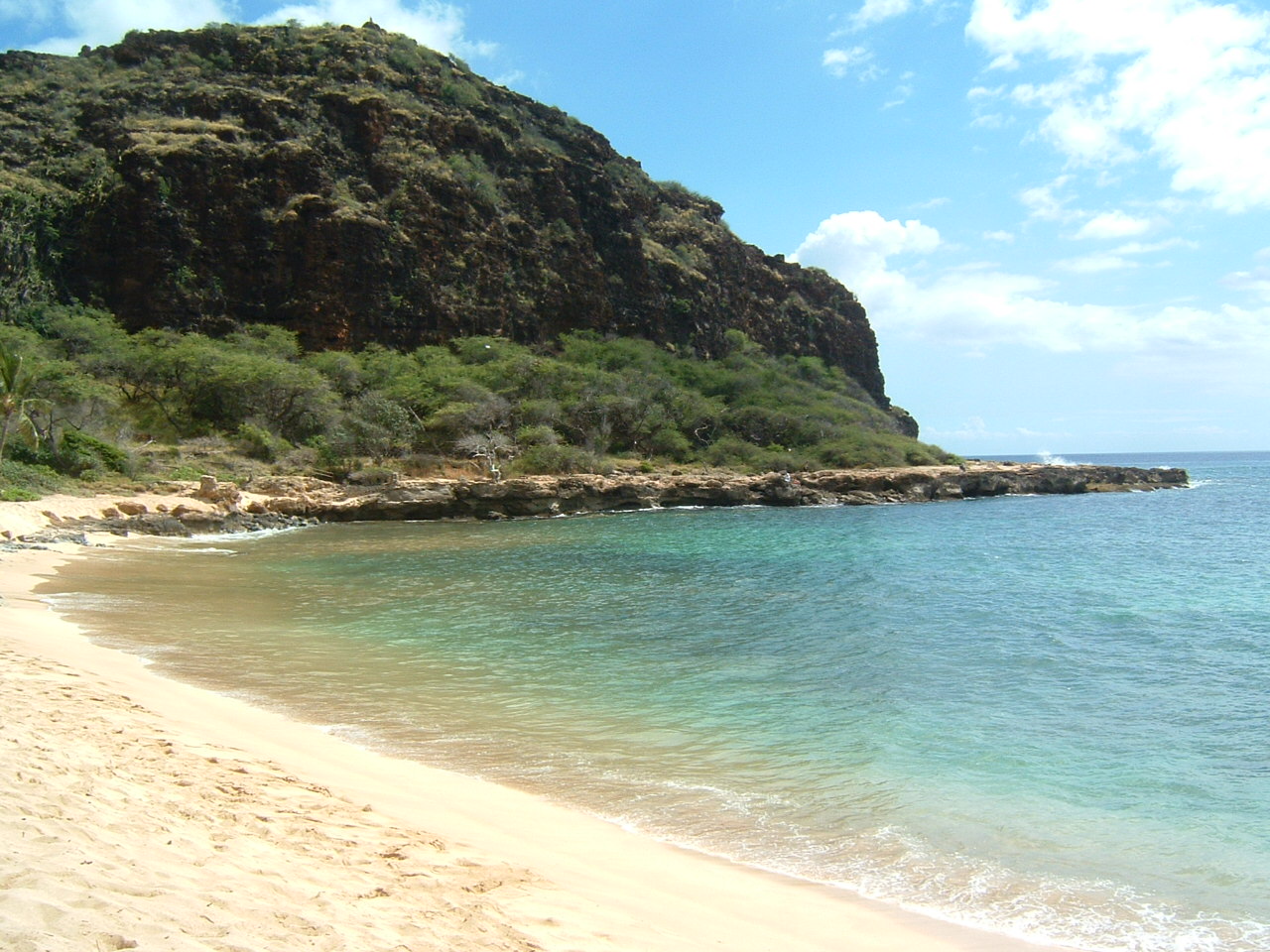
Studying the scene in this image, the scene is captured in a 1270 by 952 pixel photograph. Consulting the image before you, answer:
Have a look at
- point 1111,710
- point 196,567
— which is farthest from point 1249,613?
point 196,567

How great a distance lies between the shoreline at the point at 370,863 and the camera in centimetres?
390

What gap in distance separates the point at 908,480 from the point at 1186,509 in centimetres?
1358

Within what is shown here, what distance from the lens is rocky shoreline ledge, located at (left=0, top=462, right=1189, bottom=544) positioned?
2642cm

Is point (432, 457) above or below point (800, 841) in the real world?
above

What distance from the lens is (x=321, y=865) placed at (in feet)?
15.3

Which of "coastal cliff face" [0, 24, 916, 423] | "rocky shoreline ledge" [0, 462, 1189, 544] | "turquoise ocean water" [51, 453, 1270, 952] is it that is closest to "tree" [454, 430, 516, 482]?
"rocky shoreline ledge" [0, 462, 1189, 544]

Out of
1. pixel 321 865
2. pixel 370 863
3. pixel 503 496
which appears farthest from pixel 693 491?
pixel 321 865

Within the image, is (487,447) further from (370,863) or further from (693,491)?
(370,863)

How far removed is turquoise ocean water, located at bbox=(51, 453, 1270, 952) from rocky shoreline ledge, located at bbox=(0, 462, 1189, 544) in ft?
17.5

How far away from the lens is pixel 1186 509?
42.7 m

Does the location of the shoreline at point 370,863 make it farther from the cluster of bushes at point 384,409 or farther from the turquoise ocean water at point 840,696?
the cluster of bushes at point 384,409

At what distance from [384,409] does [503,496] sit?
8345 mm

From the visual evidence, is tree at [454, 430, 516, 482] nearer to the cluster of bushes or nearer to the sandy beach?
the cluster of bushes

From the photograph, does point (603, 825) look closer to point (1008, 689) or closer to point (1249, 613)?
point (1008, 689)
